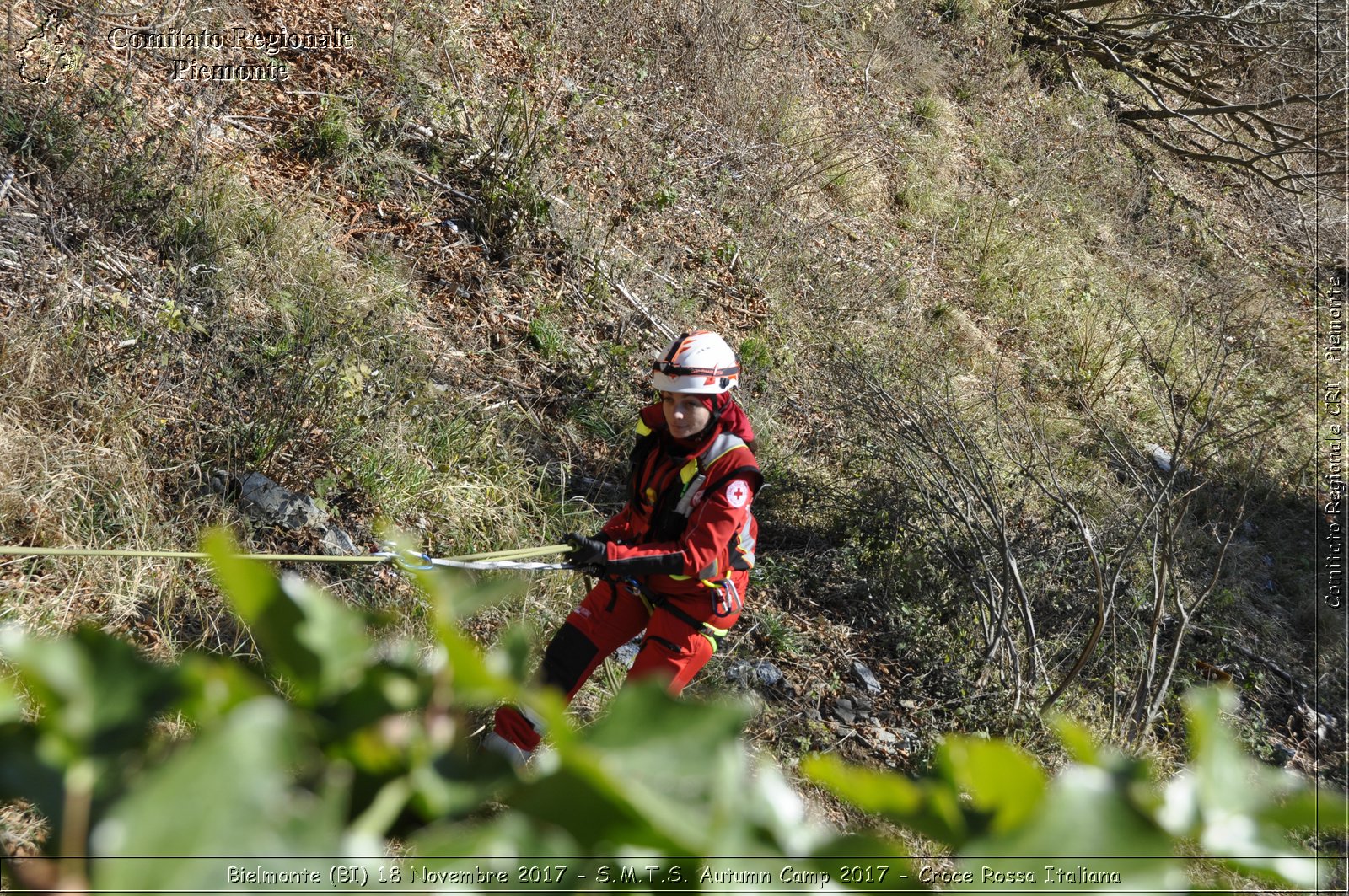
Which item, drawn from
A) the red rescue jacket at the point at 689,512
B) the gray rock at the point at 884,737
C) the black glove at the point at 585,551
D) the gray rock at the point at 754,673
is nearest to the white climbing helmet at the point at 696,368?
the red rescue jacket at the point at 689,512

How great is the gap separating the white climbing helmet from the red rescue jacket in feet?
0.59

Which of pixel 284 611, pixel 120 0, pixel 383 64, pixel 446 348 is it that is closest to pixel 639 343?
pixel 446 348

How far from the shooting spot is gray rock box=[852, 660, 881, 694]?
5.28 metres

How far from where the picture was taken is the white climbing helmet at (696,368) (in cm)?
362

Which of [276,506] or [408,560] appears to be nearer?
[408,560]

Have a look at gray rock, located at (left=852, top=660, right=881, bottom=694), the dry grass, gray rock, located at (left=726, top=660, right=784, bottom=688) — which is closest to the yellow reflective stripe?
the dry grass

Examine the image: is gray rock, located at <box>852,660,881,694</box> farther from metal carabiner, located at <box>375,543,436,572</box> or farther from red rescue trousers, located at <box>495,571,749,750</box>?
metal carabiner, located at <box>375,543,436,572</box>

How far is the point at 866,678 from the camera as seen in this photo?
5.32m

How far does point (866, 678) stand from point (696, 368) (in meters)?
2.59

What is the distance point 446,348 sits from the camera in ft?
19.1

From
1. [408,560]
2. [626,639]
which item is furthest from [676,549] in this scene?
[408,560]

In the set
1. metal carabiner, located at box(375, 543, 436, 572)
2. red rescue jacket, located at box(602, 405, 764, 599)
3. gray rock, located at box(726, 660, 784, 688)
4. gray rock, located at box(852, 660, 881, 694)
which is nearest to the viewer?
metal carabiner, located at box(375, 543, 436, 572)

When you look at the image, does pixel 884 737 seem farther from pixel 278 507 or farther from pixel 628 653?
pixel 278 507

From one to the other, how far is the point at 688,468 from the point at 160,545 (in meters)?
2.34
